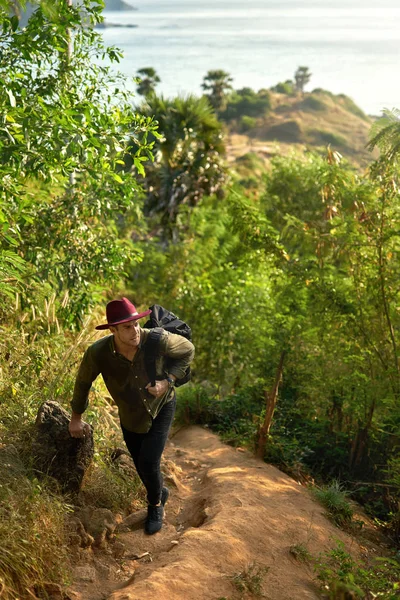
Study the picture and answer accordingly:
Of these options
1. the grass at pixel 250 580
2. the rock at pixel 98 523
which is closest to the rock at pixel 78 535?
the rock at pixel 98 523

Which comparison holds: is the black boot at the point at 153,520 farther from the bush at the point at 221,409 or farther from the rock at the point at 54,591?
the bush at the point at 221,409

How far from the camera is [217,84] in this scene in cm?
5756

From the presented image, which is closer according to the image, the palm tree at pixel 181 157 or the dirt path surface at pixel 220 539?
the dirt path surface at pixel 220 539

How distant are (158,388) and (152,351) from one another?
0.27 metres

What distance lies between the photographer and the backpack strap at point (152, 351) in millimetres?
4469

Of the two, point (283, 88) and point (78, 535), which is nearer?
point (78, 535)

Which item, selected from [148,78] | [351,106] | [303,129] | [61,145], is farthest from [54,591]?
[351,106]

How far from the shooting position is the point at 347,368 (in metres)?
8.72

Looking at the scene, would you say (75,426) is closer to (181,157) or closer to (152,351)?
(152,351)

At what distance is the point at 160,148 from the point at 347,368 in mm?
11762

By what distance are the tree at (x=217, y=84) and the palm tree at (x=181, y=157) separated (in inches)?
1549

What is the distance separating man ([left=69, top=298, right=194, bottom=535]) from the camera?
434 cm

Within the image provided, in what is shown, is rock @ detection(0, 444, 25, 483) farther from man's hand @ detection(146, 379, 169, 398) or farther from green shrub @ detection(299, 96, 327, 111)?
green shrub @ detection(299, 96, 327, 111)

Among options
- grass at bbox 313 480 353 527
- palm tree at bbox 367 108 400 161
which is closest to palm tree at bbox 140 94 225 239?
palm tree at bbox 367 108 400 161
